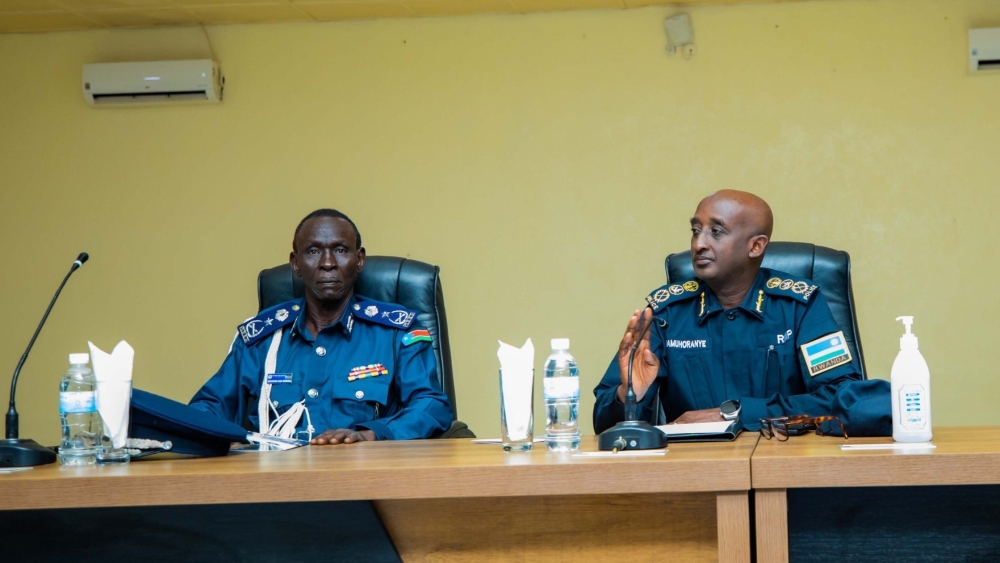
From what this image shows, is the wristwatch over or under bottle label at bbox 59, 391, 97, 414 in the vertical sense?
under

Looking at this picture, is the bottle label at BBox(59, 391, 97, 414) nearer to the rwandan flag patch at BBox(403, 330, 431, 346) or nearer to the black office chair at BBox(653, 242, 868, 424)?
the rwandan flag patch at BBox(403, 330, 431, 346)

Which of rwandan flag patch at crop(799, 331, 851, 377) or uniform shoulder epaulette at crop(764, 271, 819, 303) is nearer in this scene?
rwandan flag patch at crop(799, 331, 851, 377)

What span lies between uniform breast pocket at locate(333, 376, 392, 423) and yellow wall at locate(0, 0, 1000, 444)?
1.40 meters

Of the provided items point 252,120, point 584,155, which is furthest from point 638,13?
point 252,120

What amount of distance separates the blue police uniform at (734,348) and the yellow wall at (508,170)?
1438mm

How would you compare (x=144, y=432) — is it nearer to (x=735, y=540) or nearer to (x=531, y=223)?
(x=735, y=540)

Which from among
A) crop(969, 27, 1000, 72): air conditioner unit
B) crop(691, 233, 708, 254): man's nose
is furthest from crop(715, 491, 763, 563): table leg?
crop(969, 27, 1000, 72): air conditioner unit

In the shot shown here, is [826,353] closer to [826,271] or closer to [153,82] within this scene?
[826,271]

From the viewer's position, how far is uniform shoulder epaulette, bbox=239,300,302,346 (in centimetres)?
304

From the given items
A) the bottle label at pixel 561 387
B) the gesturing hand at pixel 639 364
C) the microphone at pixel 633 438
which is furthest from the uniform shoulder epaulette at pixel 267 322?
the microphone at pixel 633 438

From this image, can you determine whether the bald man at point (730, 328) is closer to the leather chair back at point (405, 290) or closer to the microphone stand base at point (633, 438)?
the leather chair back at point (405, 290)

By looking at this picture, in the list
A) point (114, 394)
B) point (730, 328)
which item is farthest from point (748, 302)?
point (114, 394)

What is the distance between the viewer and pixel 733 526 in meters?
1.50

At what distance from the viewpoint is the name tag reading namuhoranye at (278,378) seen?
2965 mm
